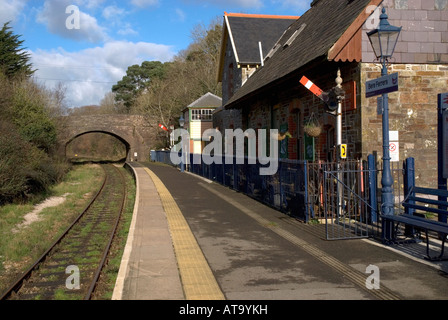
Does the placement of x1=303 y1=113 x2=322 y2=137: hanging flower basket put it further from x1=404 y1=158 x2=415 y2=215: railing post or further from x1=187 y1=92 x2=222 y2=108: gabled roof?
x1=187 y1=92 x2=222 y2=108: gabled roof

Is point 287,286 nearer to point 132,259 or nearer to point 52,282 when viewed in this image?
point 132,259

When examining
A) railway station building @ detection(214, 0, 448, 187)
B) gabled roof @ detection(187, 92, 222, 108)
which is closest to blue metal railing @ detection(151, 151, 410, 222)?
railway station building @ detection(214, 0, 448, 187)

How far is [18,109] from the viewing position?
22047mm

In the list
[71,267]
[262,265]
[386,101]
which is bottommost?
[71,267]

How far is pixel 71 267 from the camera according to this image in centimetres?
814

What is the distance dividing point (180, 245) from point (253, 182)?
6903mm

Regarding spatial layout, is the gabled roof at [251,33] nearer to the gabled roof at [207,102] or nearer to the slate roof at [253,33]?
the slate roof at [253,33]

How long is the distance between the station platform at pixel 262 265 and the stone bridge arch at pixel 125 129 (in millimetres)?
40626

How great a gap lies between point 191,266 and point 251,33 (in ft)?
68.7

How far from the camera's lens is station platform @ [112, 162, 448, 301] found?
5.37 m

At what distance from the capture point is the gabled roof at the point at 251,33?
24173mm

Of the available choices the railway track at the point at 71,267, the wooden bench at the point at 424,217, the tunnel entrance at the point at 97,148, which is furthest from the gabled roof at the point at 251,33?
the tunnel entrance at the point at 97,148

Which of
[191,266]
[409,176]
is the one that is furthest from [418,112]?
[191,266]

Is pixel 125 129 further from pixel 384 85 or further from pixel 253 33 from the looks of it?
pixel 384 85
